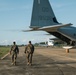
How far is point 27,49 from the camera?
17.1 meters

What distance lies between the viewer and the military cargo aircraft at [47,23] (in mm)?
35219

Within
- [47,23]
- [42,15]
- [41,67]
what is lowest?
[41,67]

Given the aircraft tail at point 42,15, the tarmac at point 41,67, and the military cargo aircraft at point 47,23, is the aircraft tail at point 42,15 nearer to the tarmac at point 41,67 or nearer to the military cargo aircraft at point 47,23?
the military cargo aircraft at point 47,23

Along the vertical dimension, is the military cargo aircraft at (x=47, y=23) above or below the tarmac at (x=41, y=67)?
above

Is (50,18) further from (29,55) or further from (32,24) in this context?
(29,55)

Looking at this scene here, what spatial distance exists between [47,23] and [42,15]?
1.38 metres

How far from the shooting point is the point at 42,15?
Result: 37.2 meters

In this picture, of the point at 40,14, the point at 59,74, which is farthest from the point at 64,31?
the point at 59,74

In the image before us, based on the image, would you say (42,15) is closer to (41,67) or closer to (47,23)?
(47,23)

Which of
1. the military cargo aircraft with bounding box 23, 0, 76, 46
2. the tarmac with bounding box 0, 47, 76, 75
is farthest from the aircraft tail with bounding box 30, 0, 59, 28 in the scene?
the tarmac with bounding box 0, 47, 76, 75

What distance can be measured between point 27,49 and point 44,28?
17093 millimetres

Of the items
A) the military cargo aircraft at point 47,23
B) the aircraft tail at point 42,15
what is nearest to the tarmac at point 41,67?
the military cargo aircraft at point 47,23

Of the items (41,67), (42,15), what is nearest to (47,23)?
(42,15)

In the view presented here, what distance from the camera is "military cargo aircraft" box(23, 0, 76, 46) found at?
3522 cm
